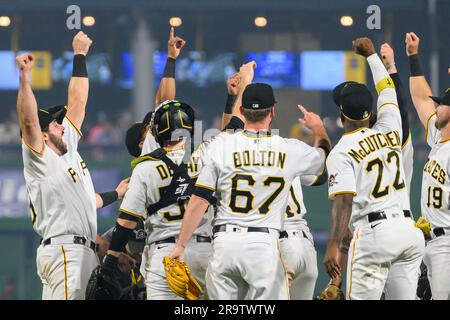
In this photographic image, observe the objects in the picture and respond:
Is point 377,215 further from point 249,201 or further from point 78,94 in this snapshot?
point 78,94

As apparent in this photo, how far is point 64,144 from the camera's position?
8938 millimetres

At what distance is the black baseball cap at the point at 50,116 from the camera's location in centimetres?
884

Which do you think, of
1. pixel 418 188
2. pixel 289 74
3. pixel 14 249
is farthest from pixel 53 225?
pixel 289 74

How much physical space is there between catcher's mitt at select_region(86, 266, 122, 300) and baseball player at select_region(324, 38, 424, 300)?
177 centimetres

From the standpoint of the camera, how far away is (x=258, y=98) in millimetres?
8195

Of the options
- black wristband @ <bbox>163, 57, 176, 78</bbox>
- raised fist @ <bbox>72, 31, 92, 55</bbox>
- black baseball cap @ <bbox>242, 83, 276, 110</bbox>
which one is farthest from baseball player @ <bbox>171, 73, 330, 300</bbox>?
black wristband @ <bbox>163, 57, 176, 78</bbox>

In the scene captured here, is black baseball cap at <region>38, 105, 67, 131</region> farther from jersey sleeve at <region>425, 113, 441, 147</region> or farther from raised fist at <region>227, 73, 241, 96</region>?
jersey sleeve at <region>425, 113, 441, 147</region>

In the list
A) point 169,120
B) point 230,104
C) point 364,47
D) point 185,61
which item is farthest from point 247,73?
point 185,61

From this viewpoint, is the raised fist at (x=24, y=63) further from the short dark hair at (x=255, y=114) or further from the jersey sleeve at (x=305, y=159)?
Answer: the jersey sleeve at (x=305, y=159)

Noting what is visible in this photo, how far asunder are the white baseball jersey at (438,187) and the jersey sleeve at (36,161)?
3.19 meters

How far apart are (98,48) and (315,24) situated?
551 centimetres
